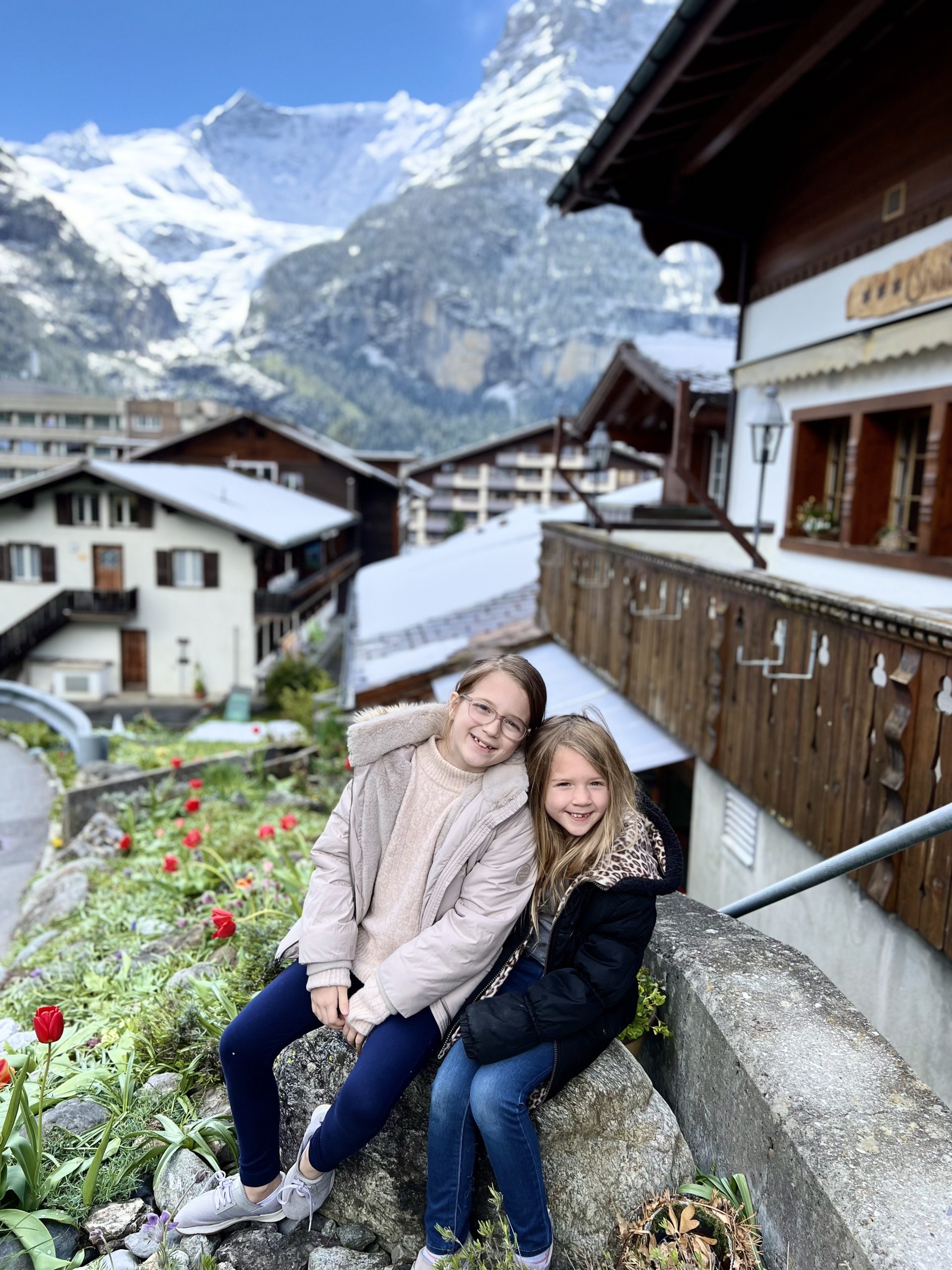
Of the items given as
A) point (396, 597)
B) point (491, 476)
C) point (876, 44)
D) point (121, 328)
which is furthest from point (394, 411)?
point (876, 44)

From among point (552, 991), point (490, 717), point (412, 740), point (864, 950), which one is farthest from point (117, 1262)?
point (864, 950)

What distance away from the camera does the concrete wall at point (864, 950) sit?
348 centimetres

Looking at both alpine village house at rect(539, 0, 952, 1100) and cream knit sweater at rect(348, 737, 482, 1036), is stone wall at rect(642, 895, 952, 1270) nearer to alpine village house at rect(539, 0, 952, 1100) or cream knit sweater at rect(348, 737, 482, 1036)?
cream knit sweater at rect(348, 737, 482, 1036)

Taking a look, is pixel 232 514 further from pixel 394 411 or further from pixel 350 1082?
pixel 394 411

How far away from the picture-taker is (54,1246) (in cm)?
262

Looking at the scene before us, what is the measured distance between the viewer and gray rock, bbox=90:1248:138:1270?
254cm

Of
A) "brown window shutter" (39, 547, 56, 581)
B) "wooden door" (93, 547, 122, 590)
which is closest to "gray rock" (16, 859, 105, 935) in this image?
"wooden door" (93, 547, 122, 590)

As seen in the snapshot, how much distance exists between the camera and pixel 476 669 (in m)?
2.69

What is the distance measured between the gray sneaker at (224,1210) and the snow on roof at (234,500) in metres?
24.7

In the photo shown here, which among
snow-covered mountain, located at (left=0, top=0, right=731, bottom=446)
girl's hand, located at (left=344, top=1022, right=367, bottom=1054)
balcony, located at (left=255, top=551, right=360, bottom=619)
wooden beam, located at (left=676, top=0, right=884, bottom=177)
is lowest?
balcony, located at (left=255, top=551, right=360, bottom=619)

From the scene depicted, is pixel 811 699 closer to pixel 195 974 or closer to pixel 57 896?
pixel 195 974

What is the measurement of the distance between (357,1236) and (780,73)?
279 inches

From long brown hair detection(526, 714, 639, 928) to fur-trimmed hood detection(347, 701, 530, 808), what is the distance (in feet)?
0.20

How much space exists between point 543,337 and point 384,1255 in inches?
6470
